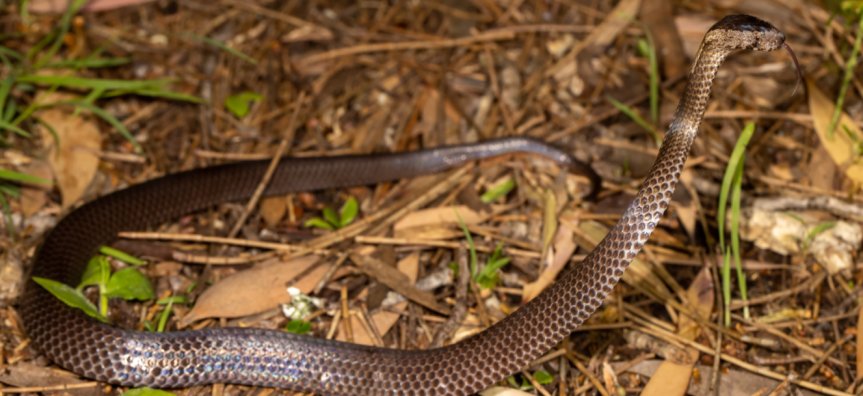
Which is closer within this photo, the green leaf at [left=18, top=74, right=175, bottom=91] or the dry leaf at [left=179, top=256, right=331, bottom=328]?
the dry leaf at [left=179, top=256, right=331, bottom=328]

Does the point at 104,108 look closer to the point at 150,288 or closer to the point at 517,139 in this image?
the point at 150,288

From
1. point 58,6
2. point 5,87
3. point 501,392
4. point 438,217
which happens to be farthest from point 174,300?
point 58,6

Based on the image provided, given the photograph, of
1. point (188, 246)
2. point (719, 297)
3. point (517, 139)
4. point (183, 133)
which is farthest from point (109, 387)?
point (719, 297)

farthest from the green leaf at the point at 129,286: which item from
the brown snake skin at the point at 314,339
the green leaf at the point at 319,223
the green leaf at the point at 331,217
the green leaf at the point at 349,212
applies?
the green leaf at the point at 349,212

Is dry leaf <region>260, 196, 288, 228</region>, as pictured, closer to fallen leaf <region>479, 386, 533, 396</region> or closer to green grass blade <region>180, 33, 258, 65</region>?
green grass blade <region>180, 33, 258, 65</region>

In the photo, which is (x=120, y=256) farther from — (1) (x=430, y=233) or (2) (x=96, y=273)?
(1) (x=430, y=233)

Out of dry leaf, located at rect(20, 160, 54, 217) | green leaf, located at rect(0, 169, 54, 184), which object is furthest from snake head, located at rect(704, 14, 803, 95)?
dry leaf, located at rect(20, 160, 54, 217)
